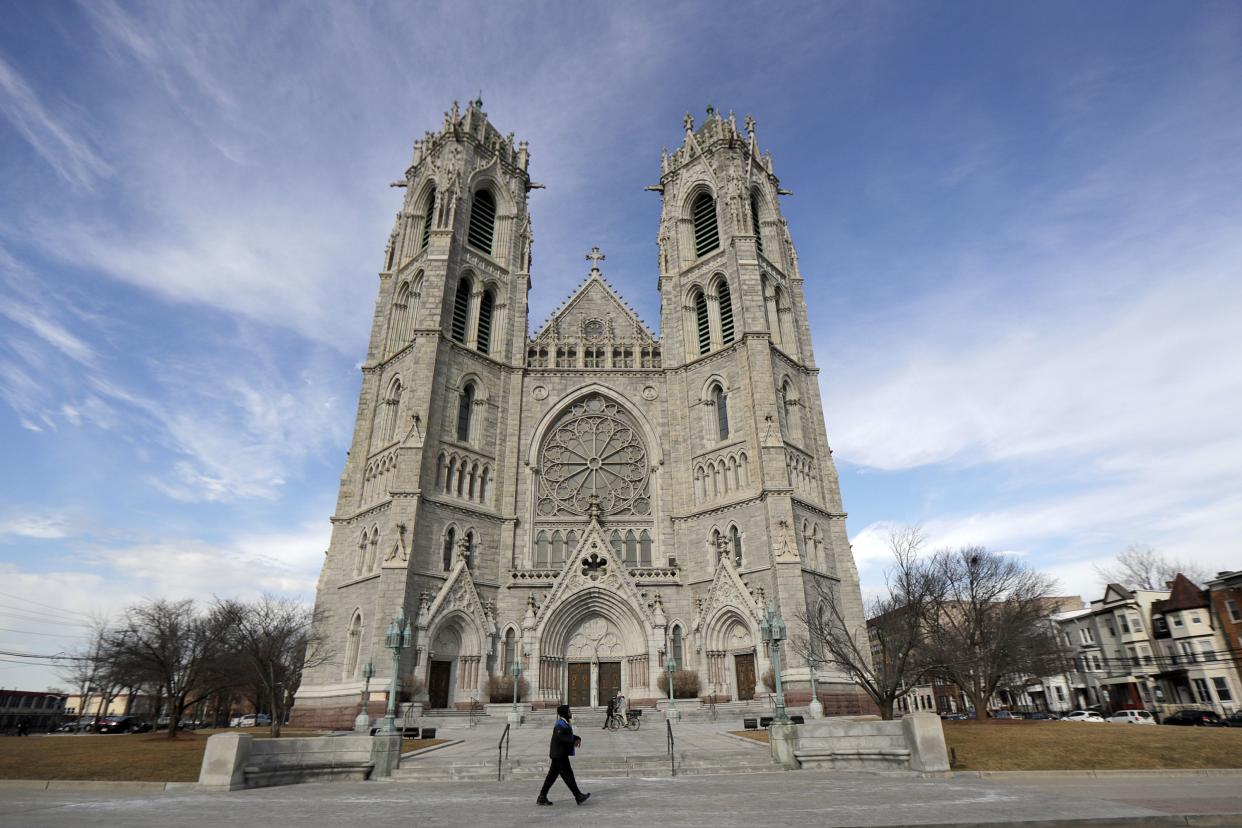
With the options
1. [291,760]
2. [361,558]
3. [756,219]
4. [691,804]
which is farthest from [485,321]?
[691,804]

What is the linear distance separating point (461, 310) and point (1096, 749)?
109ft

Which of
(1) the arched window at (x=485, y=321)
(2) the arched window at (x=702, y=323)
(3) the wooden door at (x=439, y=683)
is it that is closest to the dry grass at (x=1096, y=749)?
(3) the wooden door at (x=439, y=683)

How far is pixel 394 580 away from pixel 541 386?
14371mm

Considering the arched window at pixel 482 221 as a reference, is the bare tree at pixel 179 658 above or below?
below

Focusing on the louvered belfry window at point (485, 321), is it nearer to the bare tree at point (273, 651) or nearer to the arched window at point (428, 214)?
the arched window at point (428, 214)

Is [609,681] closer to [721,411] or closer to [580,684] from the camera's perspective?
[580,684]

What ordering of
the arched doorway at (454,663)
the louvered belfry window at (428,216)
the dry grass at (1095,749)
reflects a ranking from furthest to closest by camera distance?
the louvered belfry window at (428,216)
the arched doorway at (454,663)
the dry grass at (1095,749)

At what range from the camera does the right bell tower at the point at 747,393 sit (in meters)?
30.8

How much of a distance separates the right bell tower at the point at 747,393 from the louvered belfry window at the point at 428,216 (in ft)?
47.4

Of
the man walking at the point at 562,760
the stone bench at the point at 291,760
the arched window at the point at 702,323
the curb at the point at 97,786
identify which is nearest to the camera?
the man walking at the point at 562,760

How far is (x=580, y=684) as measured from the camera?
31.5m

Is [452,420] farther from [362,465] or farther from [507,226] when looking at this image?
[507,226]

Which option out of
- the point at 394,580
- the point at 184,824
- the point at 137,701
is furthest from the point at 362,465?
the point at 137,701

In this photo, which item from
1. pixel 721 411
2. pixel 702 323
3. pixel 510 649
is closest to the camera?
pixel 510 649
